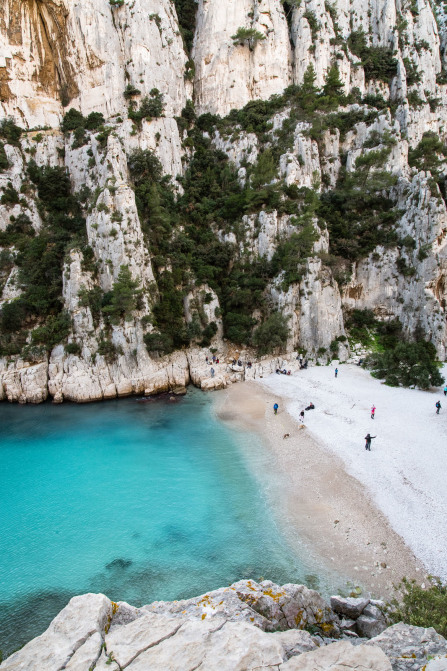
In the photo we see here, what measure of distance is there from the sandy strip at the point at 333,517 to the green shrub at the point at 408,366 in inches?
414

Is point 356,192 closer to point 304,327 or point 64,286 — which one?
point 304,327

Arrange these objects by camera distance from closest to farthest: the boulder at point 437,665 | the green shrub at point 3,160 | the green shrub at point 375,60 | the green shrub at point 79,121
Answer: the boulder at point 437,665 → the green shrub at point 3,160 → the green shrub at point 79,121 → the green shrub at point 375,60

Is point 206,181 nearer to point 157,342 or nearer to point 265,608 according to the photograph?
point 157,342

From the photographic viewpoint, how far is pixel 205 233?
3759cm

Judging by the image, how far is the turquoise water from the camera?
11.8 meters

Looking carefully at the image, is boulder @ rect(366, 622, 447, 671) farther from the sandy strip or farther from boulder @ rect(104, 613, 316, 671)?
the sandy strip

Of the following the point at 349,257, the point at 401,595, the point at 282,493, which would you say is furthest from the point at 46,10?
the point at 401,595

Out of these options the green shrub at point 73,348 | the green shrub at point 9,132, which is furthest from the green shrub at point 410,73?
the green shrub at point 73,348

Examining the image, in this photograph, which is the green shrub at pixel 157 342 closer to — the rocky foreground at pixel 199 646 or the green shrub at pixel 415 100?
the rocky foreground at pixel 199 646

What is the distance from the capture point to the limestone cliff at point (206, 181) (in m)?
30.2

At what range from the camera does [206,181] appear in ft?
133

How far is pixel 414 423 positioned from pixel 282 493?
10.3 meters

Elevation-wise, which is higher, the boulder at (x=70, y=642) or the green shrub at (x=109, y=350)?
the green shrub at (x=109, y=350)

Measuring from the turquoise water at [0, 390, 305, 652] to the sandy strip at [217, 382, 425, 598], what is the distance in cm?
124
